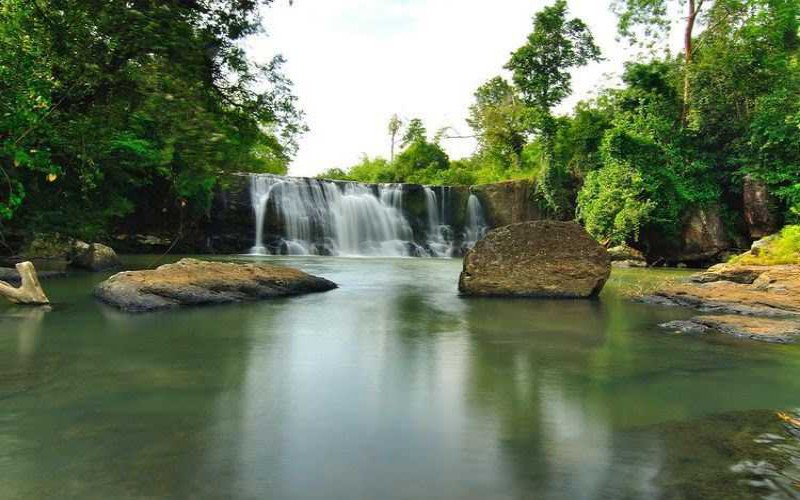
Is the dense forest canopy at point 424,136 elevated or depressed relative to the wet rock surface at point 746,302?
elevated

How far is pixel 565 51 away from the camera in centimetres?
3500

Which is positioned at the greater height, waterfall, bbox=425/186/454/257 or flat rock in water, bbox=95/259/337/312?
waterfall, bbox=425/186/454/257

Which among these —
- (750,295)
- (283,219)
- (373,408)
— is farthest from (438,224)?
(373,408)

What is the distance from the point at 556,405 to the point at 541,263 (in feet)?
24.4

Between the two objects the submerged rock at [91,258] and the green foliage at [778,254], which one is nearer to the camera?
the green foliage at [778,254]

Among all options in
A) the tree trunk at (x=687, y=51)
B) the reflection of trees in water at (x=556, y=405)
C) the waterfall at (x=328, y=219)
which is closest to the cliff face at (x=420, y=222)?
the waterfall at (x=328, y=219)

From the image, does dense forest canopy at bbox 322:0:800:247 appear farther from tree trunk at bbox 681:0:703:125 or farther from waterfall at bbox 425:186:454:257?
waterfall at bbox 425:186:454:257

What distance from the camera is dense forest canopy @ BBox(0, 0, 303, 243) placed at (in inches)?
162

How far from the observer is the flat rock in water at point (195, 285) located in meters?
8.51

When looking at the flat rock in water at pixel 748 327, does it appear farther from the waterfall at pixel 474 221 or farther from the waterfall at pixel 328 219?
the waterfall at pixel 474 221

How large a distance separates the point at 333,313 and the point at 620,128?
1838cm

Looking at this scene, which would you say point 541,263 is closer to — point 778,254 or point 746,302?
point 746,302

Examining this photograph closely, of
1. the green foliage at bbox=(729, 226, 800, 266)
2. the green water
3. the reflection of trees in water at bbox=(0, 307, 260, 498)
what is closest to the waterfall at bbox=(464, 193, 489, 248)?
the green foliage at bbox=(729, 226, 800, 266)

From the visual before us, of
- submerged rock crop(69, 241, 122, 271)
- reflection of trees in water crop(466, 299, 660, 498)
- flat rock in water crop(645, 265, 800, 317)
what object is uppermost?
submerged rock crop(69, 241, 122, 271)
